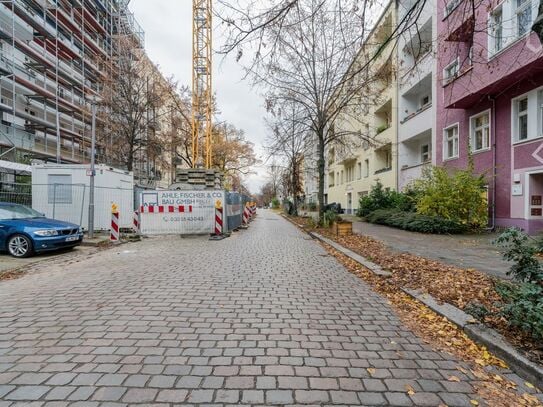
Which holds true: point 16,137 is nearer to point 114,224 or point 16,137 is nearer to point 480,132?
point 114,224

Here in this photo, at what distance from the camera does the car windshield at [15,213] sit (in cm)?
977

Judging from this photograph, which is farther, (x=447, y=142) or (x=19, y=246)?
(x=447, y=142)

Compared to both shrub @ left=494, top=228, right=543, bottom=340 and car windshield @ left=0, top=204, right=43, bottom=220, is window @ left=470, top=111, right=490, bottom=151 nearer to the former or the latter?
shrub @ left=494, top=228, right=543, bottom=340

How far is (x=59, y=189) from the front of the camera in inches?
569

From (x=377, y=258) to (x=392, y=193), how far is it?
15.4 m

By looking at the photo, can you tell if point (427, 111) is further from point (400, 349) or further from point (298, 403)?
point (298, 403)

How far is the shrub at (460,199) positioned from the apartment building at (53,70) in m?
25.1

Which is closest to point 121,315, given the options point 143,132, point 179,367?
point 179,367

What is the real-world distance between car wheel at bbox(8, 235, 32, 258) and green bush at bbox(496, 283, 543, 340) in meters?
10.4

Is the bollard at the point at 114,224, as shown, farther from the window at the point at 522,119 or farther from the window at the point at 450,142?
the window at the point at 450,142

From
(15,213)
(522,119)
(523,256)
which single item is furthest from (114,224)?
(522,119)

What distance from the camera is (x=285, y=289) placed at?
5.80 m

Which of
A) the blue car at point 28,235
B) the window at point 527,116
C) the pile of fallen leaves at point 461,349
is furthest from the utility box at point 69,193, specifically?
the window at point 527,116

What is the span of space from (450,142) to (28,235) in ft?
64.1
